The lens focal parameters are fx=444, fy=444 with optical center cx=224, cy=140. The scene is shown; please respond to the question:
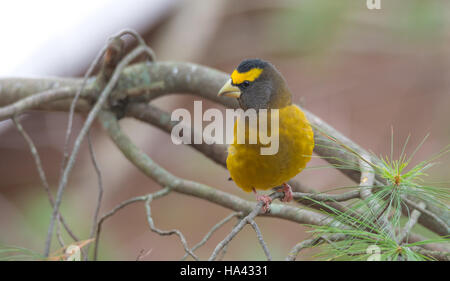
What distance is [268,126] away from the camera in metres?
1.68

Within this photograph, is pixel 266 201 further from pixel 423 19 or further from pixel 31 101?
pixel 423 19

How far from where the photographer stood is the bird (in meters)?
1.65

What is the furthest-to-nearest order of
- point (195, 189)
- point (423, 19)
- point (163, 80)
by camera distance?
point (423, 19)
point (163, 80)
point (195, 189)

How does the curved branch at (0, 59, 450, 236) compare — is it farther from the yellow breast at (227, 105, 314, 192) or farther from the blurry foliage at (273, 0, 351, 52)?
the blurry foliage at (273, 0, 351, 52)

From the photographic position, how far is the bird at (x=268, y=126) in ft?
5.42

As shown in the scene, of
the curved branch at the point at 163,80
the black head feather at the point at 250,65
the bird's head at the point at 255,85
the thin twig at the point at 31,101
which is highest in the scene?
the curved branch at the point at 163,80

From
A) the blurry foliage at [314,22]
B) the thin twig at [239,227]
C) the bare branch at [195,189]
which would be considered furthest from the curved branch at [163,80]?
the blurry foliage at [314,22]

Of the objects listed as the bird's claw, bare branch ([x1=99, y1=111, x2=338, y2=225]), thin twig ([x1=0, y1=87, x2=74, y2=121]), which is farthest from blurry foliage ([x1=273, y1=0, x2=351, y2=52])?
the bird's claw

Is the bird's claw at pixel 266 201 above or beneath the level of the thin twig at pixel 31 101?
beneath

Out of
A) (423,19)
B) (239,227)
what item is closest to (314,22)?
(423,19)

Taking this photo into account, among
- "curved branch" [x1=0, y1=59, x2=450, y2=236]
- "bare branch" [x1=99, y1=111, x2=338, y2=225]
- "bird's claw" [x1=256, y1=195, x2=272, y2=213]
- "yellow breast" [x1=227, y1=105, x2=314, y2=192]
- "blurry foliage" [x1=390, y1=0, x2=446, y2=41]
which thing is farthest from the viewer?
"blurry foliage" [x1=390, y1=0, x2=446, y2=41]

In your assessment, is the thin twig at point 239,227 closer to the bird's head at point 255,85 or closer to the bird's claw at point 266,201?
the bird's claw at point 266,201

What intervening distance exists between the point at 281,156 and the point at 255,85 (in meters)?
0.29
